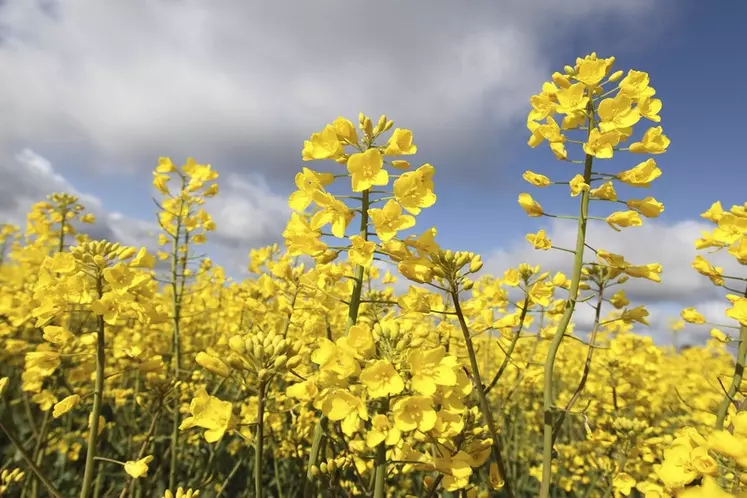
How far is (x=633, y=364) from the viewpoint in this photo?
16.7 ft

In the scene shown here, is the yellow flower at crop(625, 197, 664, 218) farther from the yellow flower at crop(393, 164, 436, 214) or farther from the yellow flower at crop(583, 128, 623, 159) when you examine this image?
the yellow flower at crop(393, 164, 436, 214)

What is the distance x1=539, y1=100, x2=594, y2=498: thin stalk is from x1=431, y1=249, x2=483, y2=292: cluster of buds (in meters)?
0.51

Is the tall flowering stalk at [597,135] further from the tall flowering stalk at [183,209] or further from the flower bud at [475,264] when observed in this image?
the tall flowering stalk at [183,209]

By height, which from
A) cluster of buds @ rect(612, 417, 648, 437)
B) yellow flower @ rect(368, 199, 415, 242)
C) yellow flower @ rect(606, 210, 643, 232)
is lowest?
cluster of buds @ rect(612, 417, 648, 437)

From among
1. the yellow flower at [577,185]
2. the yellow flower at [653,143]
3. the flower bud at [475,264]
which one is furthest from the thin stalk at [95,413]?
the yellow flower at [653,143]

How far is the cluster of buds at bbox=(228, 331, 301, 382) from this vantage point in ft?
6.38

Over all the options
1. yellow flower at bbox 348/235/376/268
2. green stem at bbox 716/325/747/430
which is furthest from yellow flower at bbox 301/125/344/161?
green stem at bbox 716/325/747/430

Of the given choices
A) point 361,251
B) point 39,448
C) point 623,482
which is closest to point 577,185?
point 361,251

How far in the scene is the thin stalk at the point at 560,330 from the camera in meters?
2.25

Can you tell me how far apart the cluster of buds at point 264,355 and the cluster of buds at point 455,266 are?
839 mm

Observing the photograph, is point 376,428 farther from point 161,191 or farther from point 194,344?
point 194,344

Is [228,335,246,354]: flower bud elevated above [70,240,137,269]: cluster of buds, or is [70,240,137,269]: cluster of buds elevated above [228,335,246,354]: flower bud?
[70,240,137,269]: cluster of buds

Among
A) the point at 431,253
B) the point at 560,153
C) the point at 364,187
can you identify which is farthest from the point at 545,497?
the point at 560,153

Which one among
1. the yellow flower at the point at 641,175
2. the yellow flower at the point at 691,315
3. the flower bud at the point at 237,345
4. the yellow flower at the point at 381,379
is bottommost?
the yellow flower at the point at 381,379
